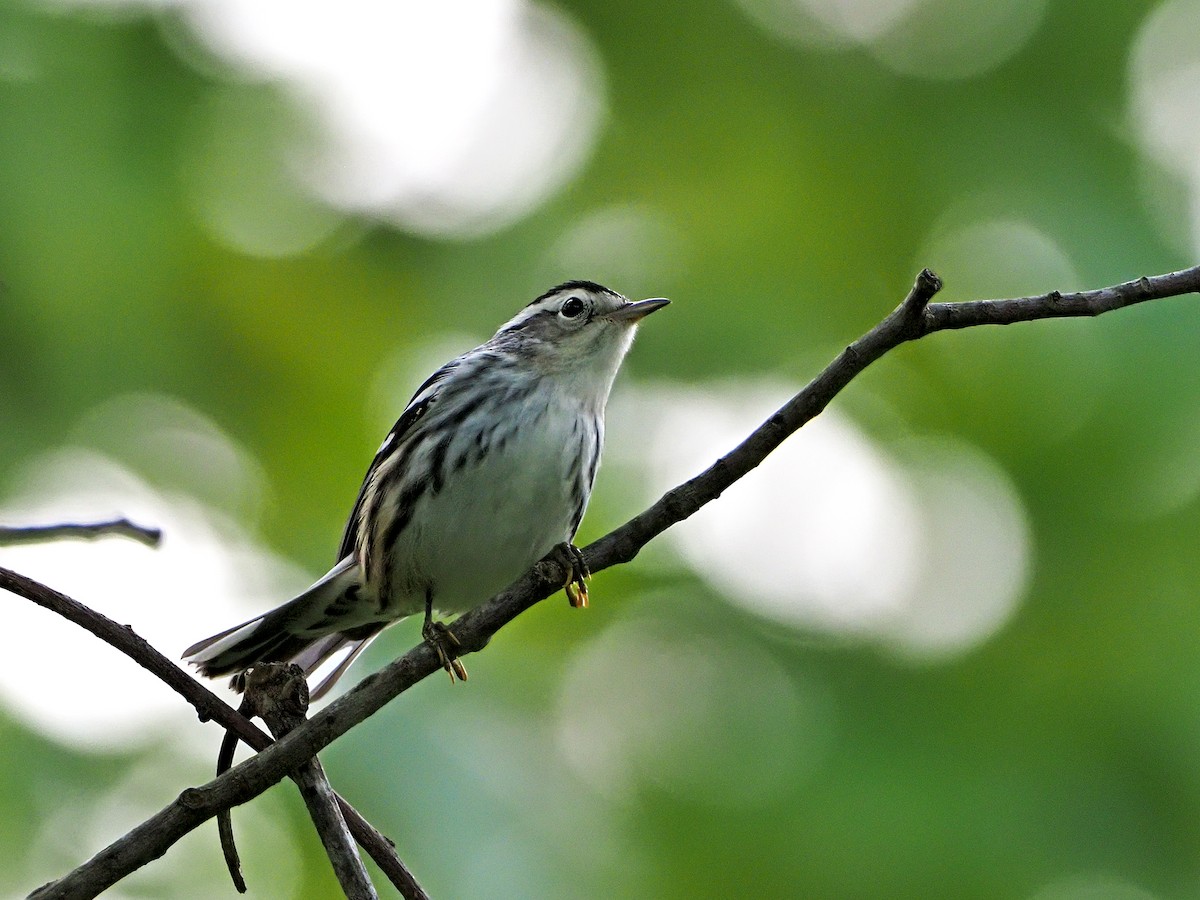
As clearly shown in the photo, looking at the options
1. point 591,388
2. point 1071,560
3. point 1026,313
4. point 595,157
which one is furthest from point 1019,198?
point 1026,313

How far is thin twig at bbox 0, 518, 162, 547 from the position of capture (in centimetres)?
205

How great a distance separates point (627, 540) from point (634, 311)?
2812mm

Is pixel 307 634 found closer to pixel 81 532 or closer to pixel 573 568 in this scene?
pixel 573 568

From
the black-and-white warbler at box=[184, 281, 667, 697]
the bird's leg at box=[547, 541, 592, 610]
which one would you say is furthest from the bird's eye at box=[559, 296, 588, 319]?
the bird's leg at box=[547, 541, 592, 610]

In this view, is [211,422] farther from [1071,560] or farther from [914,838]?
[1071,560]

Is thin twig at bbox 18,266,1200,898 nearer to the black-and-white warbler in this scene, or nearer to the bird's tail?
the black-and-white warbler

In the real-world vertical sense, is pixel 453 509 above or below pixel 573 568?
above

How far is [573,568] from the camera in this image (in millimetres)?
2488

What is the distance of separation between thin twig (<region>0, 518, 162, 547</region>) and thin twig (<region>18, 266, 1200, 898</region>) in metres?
0.63

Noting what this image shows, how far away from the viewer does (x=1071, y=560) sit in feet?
20.4

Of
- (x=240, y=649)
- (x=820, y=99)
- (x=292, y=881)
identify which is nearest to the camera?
(x=240, y=649)

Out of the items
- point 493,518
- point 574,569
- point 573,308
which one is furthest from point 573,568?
point 573,308

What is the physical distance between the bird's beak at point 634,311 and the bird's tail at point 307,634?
1374 mm

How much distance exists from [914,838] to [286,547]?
3.30 m
